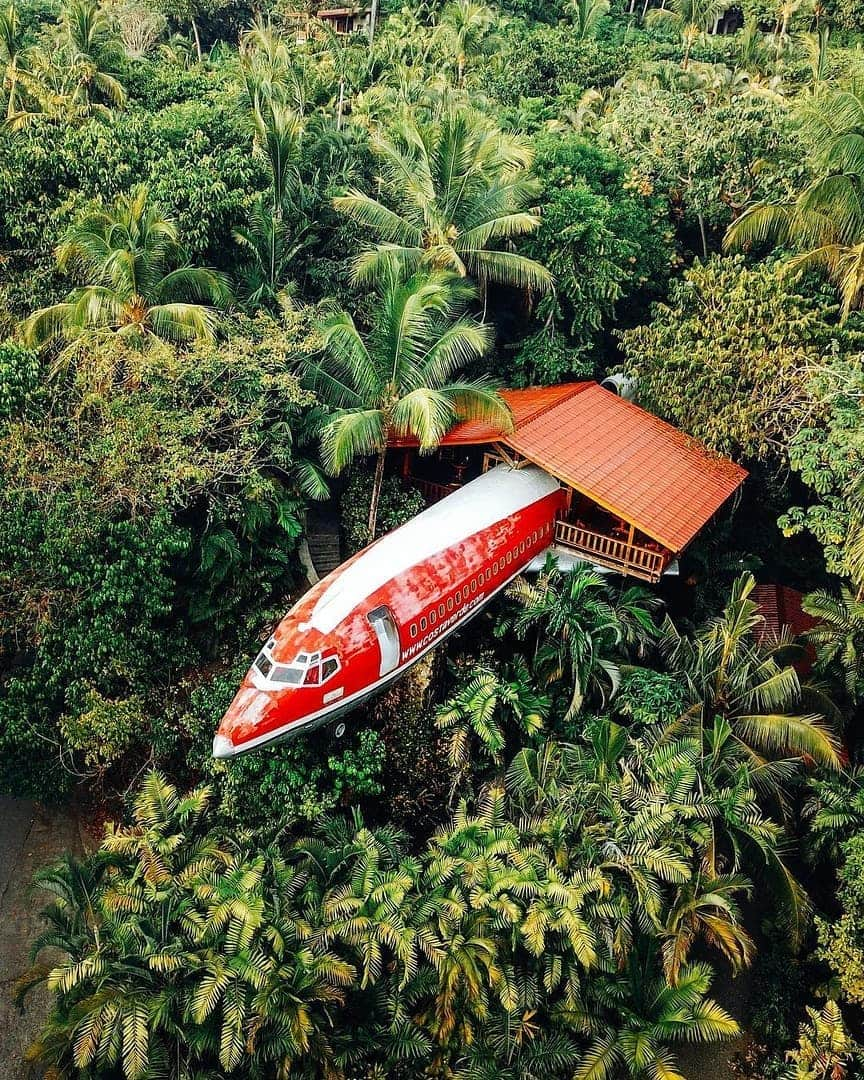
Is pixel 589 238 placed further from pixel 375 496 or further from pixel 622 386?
pixel 375 496

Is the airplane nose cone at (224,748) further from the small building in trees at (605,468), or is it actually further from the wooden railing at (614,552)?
the wooden railing at (614,552)

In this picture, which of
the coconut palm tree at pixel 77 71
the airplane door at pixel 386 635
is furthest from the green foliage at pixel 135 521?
the coconut palm tree at pixel 77 71

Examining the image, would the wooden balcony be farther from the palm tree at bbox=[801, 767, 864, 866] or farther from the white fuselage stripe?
the palm tree at bbox=[801, 767, 864, 866]

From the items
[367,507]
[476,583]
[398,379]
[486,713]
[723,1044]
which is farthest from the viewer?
[367,507]

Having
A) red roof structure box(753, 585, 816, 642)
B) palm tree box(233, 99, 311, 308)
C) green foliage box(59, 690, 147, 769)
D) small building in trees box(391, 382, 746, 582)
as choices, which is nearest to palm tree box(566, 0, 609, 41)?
palm tree box(233, 99, 311, 308)

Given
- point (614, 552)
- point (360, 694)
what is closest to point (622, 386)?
point (614, 552)
